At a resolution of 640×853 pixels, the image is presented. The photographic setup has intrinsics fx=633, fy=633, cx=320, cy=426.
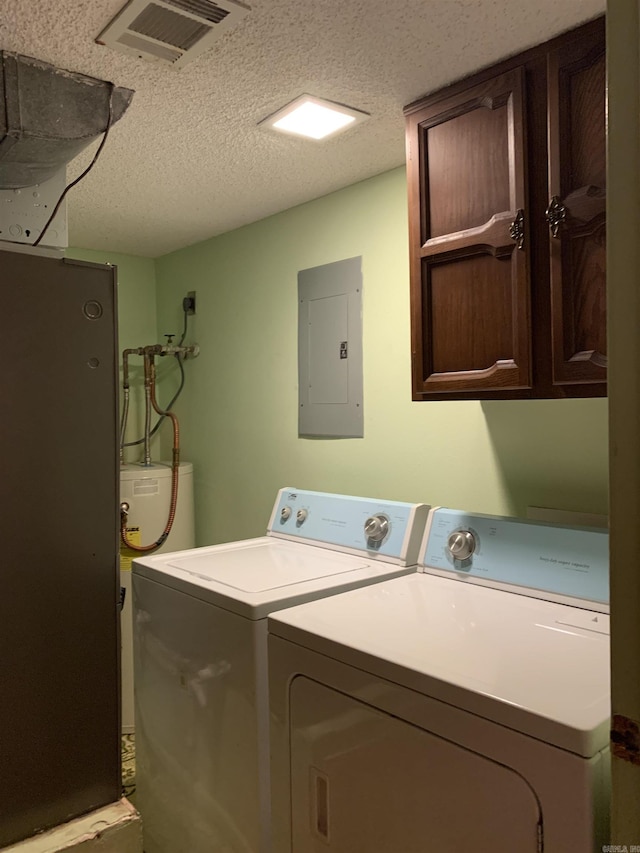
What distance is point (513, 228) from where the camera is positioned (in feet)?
4.82

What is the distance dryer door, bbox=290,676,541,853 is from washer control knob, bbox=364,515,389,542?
0.65 meters

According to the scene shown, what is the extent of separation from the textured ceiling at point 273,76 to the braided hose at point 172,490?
3.57 ft

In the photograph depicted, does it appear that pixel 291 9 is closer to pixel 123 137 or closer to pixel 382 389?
pixel 123 137

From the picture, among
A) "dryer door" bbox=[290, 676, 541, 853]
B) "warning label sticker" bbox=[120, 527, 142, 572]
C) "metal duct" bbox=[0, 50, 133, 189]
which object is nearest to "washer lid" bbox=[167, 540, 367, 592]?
"dryer door" bbox=[290, 676, 541, 853]

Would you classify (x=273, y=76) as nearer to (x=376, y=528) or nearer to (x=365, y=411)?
(x=365, y=411)

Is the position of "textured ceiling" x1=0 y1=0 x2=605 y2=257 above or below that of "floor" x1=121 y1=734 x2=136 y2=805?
above

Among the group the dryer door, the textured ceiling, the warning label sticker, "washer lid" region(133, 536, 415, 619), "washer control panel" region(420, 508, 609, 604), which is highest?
the textured ceiling

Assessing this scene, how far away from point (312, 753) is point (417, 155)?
150cm

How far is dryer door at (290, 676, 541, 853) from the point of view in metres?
1.03

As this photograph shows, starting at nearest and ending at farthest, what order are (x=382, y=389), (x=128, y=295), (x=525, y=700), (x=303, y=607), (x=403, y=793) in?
(x=525, y=700), (x=403, y=793), (x=303, y=607), (x=382, y=389), (x=128, y=295)

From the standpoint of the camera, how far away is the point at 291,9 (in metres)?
1.32

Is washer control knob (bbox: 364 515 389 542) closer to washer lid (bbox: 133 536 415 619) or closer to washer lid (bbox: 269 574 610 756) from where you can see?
washer lid (bbox: 133 536 415 619)

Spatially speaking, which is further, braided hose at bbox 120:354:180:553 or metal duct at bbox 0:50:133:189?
braided hose at bbox 120:354:180:553

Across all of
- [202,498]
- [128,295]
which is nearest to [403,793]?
[202,498]
